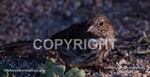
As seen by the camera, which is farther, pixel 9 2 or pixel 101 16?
pixel 9 2

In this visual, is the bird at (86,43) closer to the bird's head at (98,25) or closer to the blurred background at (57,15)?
the bird's head at (98,25)

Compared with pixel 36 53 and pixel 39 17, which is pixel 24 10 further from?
pixel 36 53

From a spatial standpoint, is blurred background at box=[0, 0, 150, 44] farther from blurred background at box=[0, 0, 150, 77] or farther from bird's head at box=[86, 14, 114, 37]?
bird's head at box=[86, 14, 114, 37]

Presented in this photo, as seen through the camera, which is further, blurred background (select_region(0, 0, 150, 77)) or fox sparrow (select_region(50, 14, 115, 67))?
blurred background (select_region(0, 0, 150, 77))

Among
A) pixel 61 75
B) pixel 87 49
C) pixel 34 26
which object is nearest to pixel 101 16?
pixel 87 49

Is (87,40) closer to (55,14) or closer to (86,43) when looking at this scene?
(86,43)

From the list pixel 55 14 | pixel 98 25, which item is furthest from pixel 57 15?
pixel 98 25

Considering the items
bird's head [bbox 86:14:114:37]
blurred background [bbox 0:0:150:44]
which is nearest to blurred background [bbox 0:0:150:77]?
blurred background [bbox 0:0:150:44]
